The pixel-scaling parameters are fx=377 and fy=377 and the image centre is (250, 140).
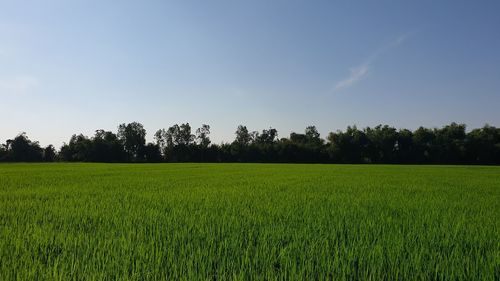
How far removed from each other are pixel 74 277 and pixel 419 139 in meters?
84.7

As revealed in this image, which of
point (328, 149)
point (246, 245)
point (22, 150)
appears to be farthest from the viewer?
point (22, 150)

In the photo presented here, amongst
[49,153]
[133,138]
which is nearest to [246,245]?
[133,138]

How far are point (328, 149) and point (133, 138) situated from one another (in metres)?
52.7

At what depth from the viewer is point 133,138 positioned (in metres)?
102

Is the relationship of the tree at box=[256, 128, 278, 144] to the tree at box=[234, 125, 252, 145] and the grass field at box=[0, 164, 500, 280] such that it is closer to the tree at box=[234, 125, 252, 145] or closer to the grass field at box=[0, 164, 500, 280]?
the tree at box=[234, 125, 252, 145]

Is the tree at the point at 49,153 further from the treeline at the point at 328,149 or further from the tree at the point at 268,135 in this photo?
the tree at the point at 268,135

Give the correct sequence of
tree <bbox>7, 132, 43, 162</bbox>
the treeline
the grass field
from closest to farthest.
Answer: the grass field < the treeline < tree <bbox>7, 132, 43, 162</bbox>

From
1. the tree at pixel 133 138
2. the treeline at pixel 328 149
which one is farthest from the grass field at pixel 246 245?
the tree at pixel 133 138

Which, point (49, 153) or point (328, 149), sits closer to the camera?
point (328, 149)

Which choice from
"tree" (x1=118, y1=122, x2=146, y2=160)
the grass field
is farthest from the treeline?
the grass field

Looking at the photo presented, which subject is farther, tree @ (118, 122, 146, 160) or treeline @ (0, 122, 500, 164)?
tree @ (118, 122, 146, 160)

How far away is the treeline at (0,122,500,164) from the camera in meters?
74.4

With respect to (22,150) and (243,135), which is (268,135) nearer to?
(243,135)

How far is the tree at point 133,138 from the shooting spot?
3932 inches
